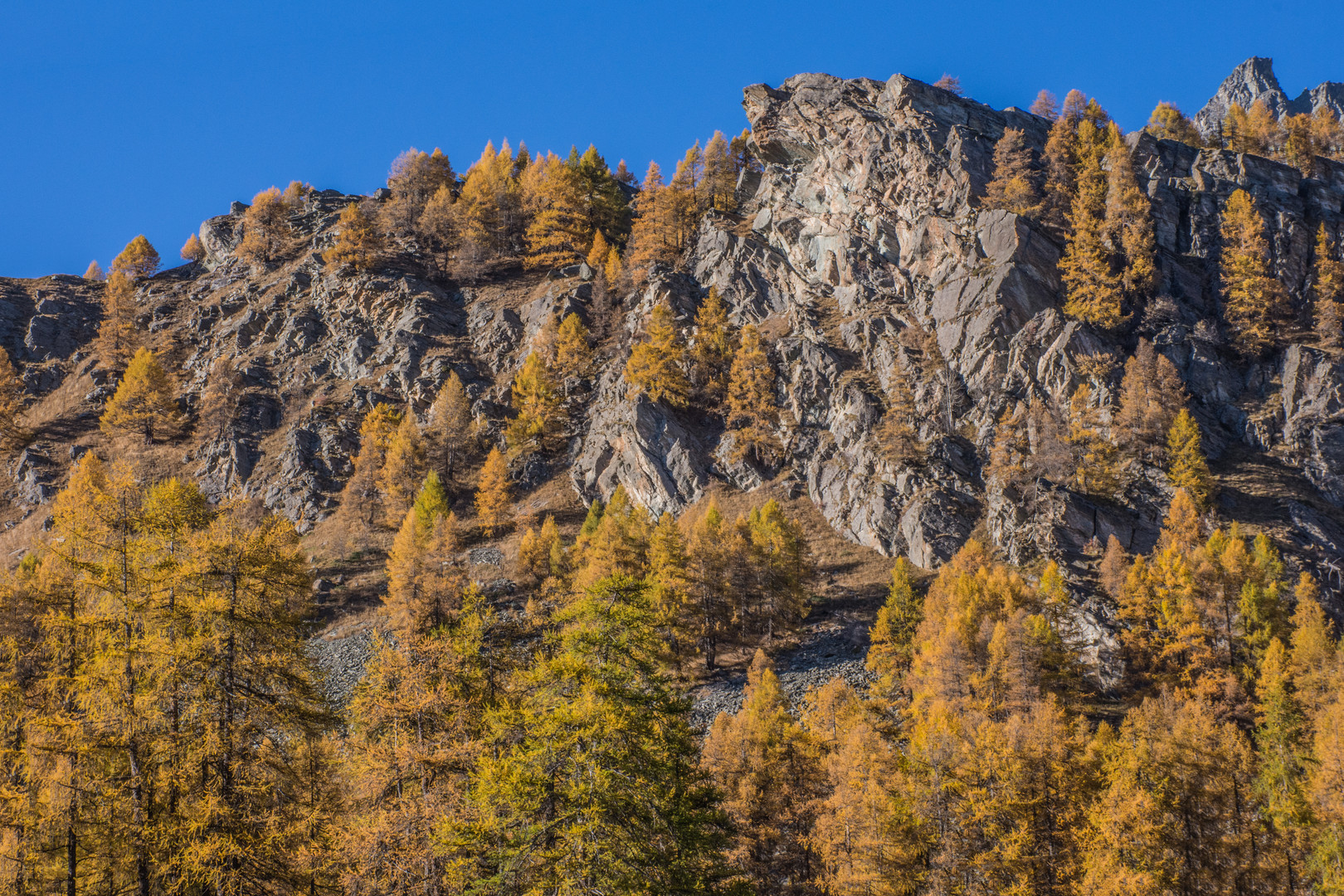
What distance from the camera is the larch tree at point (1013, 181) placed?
3024 inches

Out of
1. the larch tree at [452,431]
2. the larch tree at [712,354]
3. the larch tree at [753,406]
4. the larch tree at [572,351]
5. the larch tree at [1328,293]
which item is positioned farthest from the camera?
the larch tree at [572,351]

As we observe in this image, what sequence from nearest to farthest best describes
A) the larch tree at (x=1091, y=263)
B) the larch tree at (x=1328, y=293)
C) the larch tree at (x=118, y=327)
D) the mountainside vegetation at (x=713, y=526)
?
the mountainside vegetation at (x=713, y=526), the larch tree at (x=1328, y=293), the larch tree at (x=1091, y=263), the larch tree at (x=118, y=327)

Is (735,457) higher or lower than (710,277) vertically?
lower

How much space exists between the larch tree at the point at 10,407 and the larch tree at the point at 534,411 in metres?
54.0

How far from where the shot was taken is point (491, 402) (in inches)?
3140

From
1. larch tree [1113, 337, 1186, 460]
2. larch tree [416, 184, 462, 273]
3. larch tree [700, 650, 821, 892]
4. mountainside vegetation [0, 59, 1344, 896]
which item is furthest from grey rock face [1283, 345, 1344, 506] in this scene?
larch tree [416, 184, 462, 273]

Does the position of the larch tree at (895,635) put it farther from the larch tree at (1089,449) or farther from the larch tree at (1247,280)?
the larch tree at (1247,280)

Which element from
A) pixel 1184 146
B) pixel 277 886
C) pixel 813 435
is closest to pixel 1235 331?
pixel 1184 146

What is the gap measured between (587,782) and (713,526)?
36.8m

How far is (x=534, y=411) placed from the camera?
7625cm

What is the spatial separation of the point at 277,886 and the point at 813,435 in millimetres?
60527

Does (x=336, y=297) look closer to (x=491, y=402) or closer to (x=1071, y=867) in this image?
(x=491, y=402)

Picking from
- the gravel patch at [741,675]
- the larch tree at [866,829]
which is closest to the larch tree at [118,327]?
the gravel patch at [741,675]

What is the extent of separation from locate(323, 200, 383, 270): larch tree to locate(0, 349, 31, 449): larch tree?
37.1 m
